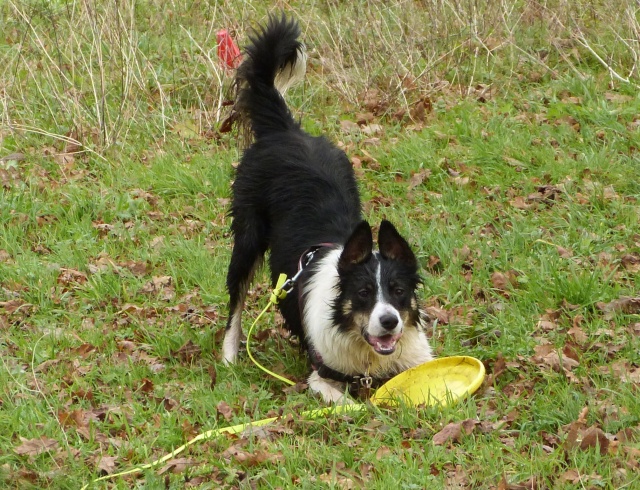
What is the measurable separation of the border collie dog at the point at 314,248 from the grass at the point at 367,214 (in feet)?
1.10

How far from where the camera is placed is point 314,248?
5.57 metres

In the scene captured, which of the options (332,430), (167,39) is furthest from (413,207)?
(167,39)

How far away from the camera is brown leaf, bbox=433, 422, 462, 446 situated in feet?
14.3

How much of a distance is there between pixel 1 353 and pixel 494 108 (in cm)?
493

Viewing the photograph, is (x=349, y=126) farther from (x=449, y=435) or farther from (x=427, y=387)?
(x=449, y=435)

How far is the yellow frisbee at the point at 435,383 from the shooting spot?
4741mm

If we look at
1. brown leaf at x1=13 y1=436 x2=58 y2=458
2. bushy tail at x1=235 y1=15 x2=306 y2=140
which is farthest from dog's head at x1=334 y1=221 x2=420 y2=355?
brown leaf at x1=13 y1=436 x2=58 y2=458

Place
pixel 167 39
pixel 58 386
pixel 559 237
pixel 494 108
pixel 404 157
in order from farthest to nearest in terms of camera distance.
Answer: pixel 167 39 → pixel 494 108 → pixel 404 157 → pixel 559 237 → pixel 58 386

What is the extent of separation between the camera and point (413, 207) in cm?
739

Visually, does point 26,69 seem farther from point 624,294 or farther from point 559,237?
point 624,294

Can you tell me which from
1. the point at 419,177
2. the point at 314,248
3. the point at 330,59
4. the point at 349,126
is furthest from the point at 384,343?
the point at 330,59

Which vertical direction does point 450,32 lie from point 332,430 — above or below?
above

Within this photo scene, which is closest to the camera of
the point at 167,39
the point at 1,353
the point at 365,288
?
the point at 365,288

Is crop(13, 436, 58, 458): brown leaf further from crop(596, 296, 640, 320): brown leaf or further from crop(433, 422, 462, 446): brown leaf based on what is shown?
crop(596, 296, 640, 320): brown leaf
